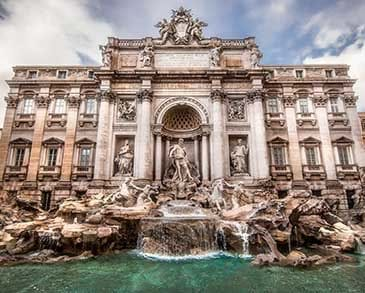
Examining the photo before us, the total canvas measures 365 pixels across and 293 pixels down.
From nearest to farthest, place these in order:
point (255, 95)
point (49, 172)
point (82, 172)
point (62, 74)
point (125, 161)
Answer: point (125, 161), point (82, 172), point (49, 172), point (255, 95), point (62, 74)

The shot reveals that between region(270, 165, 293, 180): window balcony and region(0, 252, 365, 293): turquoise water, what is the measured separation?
9146 millimetres

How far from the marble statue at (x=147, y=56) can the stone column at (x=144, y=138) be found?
2238 millimetres

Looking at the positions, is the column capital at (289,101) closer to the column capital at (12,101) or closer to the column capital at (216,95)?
the column capital at (216,95)

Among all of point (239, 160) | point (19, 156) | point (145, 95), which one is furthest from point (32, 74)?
point (239, 160)

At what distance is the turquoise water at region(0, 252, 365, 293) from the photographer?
19.8 ft

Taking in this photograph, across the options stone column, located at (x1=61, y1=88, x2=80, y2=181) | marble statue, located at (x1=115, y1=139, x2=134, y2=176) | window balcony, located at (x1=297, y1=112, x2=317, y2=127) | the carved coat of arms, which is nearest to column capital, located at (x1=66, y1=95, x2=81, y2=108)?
stone column, located at (x1=61, y1=88, x2=80, y2=181)

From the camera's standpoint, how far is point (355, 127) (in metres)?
18.3

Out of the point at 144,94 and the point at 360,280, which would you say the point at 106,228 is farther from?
the point at 144,94

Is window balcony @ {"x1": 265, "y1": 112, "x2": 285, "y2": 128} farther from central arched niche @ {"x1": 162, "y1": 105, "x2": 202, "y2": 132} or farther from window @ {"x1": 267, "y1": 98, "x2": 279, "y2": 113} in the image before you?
central arched niche @ {"x1": 162, "y1": 105, "x2": 202, "y2": 132}

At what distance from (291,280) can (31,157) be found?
18.6m

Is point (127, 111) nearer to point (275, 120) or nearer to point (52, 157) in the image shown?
point (52, 157)

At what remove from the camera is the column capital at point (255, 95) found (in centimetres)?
1755

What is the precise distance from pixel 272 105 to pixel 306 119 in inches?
114

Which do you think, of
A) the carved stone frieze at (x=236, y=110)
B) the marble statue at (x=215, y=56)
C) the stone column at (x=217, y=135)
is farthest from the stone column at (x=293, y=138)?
the marble statue at (x=215, y=56)
